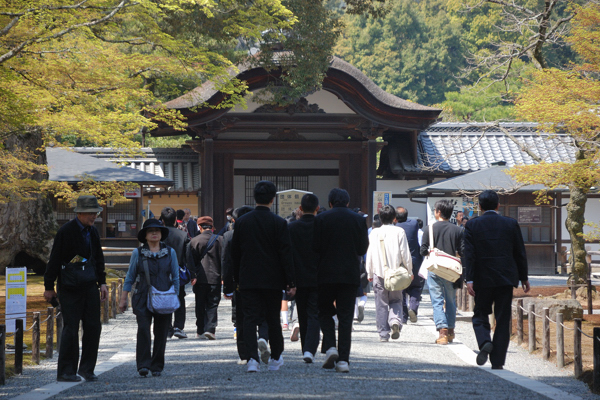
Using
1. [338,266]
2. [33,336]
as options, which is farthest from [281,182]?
[338,266]

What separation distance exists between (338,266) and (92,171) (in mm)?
12386

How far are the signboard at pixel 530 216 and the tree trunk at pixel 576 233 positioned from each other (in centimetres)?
657

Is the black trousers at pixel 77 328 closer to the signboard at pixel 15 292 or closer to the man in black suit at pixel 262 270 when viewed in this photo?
the man in black suit at pixel 262 270

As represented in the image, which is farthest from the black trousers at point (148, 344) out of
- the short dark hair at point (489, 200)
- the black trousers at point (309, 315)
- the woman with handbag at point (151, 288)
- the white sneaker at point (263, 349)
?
the short dark hair at point (489, 200)

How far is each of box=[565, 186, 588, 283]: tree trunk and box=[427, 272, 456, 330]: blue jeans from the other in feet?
17.8

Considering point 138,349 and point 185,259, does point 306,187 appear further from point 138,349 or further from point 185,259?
point 138,349

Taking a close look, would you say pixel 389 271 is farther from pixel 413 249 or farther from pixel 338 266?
pixel 338 266

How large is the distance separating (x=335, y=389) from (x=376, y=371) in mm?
1152

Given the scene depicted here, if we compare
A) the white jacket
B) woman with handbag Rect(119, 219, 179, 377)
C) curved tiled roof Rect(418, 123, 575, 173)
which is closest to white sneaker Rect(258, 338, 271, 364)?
woman with handbag Rect(119, 219, 179, 377)

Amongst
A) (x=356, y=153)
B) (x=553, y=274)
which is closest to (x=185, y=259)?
(x=356, y=153)

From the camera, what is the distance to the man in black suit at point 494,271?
6.29 meters

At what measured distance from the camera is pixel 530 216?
19203 millimetres

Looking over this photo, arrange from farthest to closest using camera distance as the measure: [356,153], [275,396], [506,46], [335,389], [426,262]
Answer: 1. [356,153]
2. [506,46]
3. [426,262]
4. [335,389]
5. [275,396]

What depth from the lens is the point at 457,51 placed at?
124 ft
